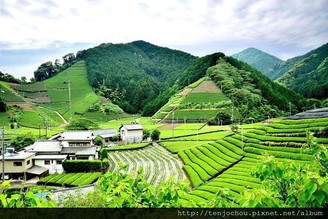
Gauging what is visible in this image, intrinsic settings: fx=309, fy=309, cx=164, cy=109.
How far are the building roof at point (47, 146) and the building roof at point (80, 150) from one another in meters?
0.54

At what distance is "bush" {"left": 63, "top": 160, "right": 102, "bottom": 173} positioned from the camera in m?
23.0

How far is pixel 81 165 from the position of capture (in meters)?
23.0

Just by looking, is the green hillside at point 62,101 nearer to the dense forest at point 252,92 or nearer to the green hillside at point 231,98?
the green hillside at point 231,98

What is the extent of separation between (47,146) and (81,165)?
427cm

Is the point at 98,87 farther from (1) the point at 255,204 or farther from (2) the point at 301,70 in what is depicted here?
(1) the point at 255,204

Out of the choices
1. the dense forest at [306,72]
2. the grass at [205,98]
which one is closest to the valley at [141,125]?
the dense forest at [306,72]

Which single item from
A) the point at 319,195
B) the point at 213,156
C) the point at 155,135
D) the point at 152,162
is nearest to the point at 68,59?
the point at 152,162

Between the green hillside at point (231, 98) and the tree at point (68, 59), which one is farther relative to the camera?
the green hillside at point (231, 98)

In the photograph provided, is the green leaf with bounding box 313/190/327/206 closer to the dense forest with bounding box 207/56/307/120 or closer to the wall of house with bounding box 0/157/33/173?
the wall of house with bounding box 0/157/33/173

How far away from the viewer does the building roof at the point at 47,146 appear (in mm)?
24620

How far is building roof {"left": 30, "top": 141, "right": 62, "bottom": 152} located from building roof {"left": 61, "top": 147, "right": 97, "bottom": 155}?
1.78 ft

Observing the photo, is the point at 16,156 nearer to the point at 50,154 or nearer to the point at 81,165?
the point at 50,154

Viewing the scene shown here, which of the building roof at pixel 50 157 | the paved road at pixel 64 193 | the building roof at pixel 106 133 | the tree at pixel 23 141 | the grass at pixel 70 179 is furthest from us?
the building roof at pixel 106 133

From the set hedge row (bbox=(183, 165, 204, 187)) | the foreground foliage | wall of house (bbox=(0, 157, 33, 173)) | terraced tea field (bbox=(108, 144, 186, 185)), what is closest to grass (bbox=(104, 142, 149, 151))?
terraced tea field (bbox=(108, 144, 186, 185))
